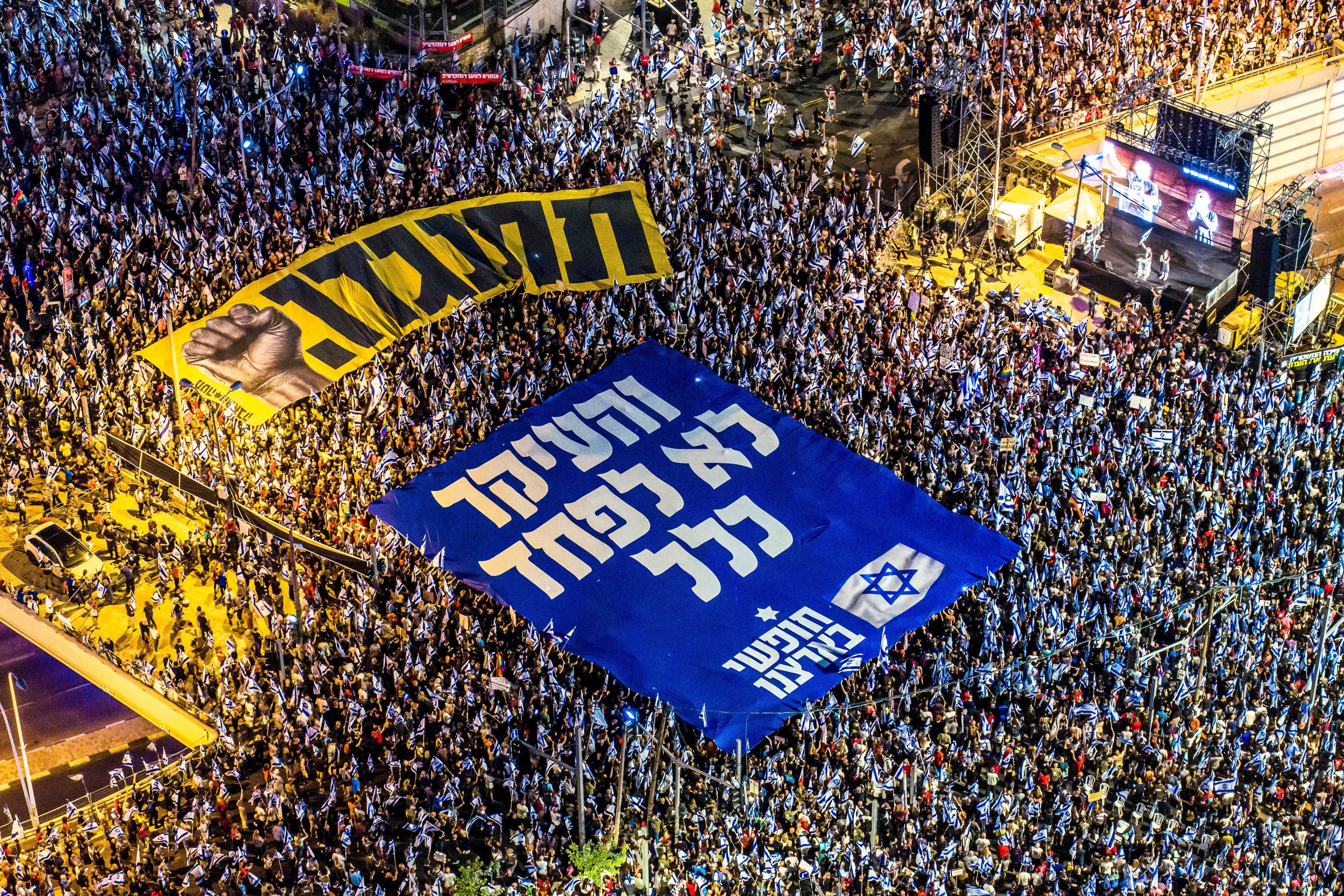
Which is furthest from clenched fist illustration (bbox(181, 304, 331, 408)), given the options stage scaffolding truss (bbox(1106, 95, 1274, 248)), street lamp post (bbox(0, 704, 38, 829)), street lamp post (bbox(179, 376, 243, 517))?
stage scaffolding truss (bbox(1106, 95, 1274, 248))

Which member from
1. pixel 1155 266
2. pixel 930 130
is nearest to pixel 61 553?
pixel 930 130

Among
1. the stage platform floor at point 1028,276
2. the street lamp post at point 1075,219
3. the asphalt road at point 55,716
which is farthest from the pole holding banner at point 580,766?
the street lamp post at point 1075,219

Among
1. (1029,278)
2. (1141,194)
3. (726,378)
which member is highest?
(1141,194)

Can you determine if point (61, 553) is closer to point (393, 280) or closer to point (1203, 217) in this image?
point (393, 280)

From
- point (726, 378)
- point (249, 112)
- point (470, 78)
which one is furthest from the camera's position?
point (470, 78)

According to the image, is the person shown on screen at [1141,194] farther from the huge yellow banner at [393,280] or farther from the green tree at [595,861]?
the green tree at [595,861]

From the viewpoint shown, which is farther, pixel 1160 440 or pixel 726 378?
pixel 726 378
